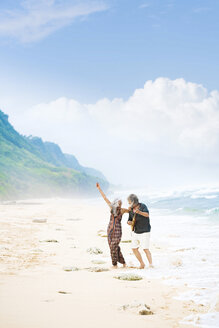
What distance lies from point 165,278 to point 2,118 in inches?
6738

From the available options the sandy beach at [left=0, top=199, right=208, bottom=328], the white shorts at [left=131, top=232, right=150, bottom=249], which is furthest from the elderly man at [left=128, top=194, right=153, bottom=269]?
the sandy beach at [left=0, top=199, right=208, bottom=328]

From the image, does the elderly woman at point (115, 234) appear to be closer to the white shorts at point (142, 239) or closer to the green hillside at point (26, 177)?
the white shorts at point (142, 239)

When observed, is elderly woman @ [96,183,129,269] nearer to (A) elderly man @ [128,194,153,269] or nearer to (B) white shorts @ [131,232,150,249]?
(A) elderly man @ [128,194,153,269]

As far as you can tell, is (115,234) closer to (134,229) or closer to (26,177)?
(134,229)

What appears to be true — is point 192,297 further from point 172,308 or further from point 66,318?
point 66,318

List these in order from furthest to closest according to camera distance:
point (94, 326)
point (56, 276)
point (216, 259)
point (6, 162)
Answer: point (6, 162) < point (216, 259) < point (56, 276) < point (94, 326)

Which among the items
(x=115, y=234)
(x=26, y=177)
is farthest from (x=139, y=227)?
(x=26, y=177)

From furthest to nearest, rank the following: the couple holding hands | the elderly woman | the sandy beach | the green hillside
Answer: the green hillside
the elderly woman
the couple holding hands
the sandy beach

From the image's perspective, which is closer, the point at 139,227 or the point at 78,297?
the point at 78,297

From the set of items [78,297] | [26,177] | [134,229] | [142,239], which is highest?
[26,177]

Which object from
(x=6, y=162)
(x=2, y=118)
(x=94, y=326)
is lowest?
(x=94, y=326)

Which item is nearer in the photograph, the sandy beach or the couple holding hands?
the sandy beach

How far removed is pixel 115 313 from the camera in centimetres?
511

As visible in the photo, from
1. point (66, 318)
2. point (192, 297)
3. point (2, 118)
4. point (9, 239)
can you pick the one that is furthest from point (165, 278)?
point (2, 118)
